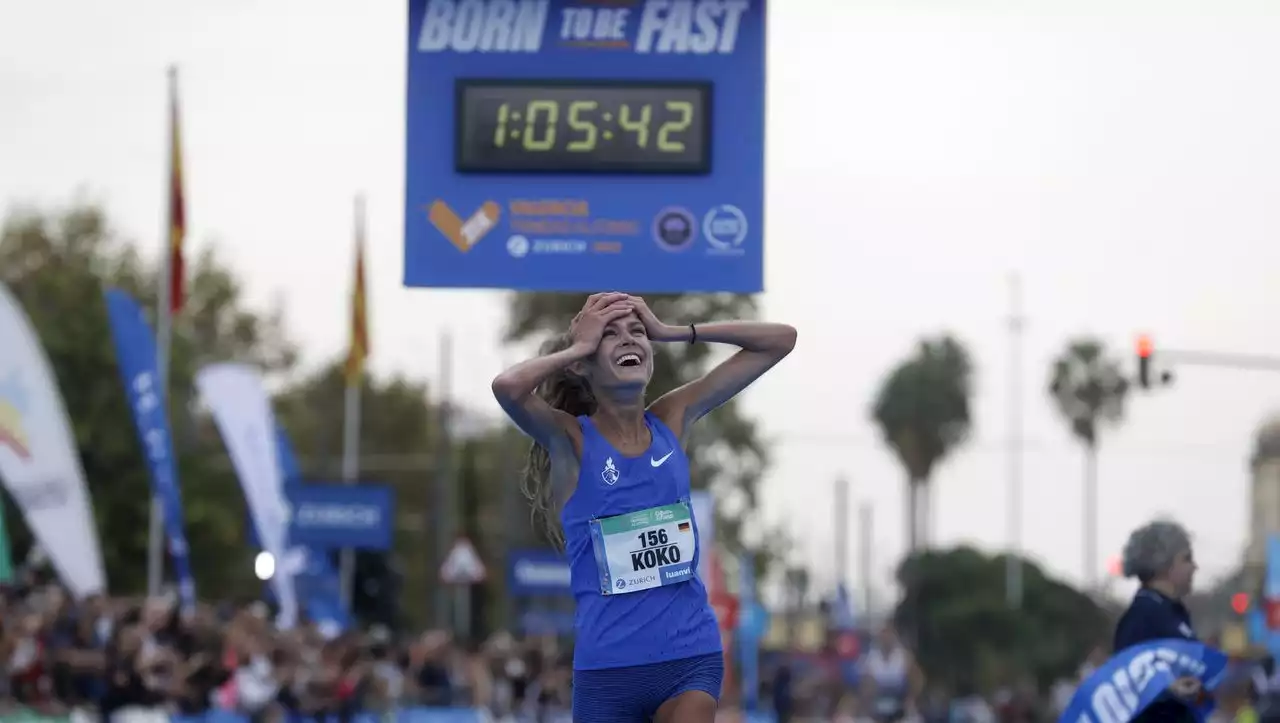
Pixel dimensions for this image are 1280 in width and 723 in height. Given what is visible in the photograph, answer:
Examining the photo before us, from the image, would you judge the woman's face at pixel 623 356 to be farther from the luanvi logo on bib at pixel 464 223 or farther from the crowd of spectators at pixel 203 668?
the crowd of spectators at pixel 203 668

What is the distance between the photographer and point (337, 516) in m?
26.8

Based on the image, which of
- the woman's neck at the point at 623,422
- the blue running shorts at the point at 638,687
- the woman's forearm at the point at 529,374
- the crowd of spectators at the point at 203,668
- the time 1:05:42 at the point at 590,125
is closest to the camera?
the blue running shorts at the point at 638,687

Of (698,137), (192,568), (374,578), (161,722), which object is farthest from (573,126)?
(192,568)

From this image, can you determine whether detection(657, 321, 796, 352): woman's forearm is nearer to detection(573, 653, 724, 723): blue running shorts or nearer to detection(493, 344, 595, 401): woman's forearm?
detection(493, 344, 595, 401): woman's forearm

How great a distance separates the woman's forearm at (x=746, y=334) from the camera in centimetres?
727

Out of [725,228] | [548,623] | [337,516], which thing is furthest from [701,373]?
[725,228]

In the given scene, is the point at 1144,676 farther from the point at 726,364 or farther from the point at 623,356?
the point at 623,356

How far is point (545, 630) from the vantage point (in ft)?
123

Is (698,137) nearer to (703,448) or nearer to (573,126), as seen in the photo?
(573,126)

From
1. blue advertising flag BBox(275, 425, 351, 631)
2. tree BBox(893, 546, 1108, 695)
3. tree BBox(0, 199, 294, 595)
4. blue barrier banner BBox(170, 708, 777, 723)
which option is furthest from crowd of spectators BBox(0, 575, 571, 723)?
tree BBox(893, 546, 1108, 695)

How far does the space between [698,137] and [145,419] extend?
11986 millimetres

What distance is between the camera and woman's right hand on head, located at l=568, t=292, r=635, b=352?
6801 mm

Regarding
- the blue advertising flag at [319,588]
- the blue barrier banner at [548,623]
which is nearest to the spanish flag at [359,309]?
the blue advertising flag at [319,588]

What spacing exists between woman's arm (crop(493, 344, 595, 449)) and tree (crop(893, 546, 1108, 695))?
188 ft
